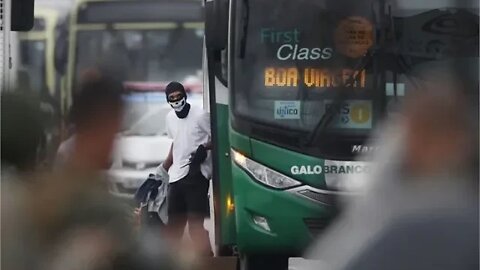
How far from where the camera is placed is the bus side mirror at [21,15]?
6102mm

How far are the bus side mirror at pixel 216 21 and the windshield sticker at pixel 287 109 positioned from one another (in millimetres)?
649

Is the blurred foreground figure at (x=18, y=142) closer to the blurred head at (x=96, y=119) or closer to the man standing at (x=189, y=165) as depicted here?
the blurred head at (x=96, y=119)

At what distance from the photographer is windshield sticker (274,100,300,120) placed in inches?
293

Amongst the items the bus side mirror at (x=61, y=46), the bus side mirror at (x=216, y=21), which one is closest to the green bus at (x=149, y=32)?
the bus side mirror at (x=61, y=46)

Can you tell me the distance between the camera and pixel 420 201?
2.47m

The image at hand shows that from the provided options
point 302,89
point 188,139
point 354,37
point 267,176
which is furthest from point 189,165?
point 354,37

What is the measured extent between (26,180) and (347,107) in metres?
4.43

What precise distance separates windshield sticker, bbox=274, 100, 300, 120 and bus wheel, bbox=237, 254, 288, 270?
1109 mm

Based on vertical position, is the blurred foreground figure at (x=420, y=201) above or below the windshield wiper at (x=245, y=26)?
below

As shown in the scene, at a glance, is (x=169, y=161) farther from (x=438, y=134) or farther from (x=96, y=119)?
(x=438, y=134)

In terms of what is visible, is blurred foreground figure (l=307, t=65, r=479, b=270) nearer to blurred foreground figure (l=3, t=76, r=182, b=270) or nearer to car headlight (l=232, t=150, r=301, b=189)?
blurred foreground figure (l=3, t=76, r=182, b=270)

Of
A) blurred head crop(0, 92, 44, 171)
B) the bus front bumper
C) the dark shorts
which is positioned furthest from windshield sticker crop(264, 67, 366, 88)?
blurred head crop(0, 92, 44, 171)

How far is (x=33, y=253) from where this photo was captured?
9.52 feet

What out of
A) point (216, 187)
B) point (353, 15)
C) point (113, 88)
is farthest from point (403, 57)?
point (113, 88)
